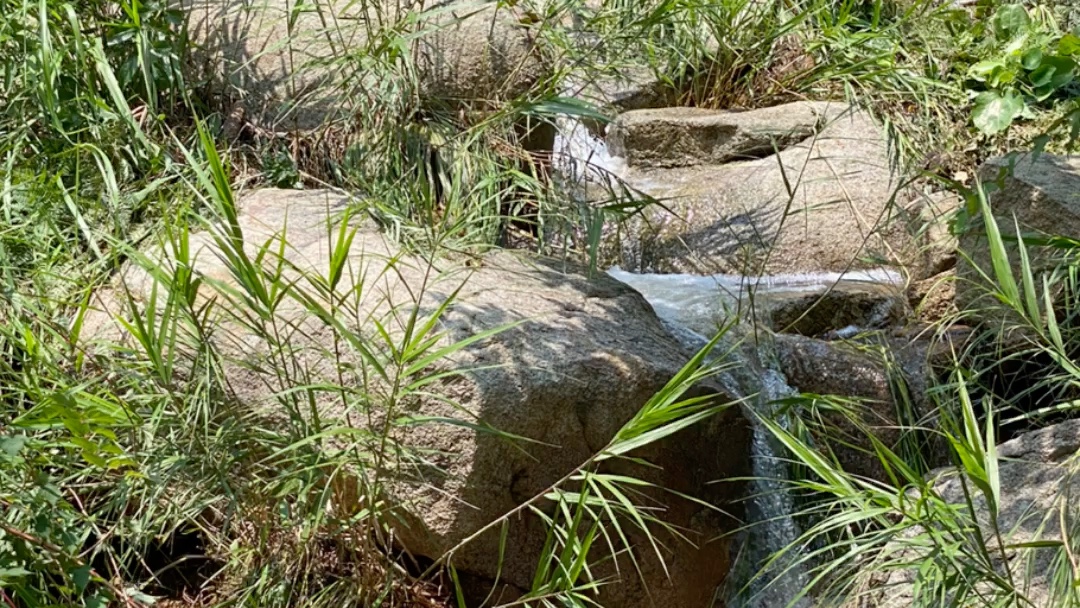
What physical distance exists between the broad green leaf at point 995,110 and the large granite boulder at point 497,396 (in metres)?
2.45

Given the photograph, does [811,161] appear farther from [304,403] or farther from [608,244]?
[304,403]

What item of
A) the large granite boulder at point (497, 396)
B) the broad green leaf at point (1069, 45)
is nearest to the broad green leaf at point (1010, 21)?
the broad green leaf at point (1069, 45)

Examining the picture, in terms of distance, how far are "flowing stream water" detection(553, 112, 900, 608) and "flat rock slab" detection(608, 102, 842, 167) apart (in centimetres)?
78

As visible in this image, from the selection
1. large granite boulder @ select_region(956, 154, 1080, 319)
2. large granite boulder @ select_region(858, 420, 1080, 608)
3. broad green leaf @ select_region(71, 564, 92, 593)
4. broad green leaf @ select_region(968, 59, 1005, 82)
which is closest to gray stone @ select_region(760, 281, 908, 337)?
large granite boulder @ select_region(956, 154, 1080, 319)

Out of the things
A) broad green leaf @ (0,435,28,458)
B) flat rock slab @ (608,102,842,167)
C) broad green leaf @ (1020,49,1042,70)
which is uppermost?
broad green leaf @ (1020,49,1042,70)

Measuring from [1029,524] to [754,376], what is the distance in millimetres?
1079

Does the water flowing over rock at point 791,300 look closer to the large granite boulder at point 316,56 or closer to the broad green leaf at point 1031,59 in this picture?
the large granite boulder at point 316,56

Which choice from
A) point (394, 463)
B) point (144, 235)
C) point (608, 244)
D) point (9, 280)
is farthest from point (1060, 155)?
point (9, 280)

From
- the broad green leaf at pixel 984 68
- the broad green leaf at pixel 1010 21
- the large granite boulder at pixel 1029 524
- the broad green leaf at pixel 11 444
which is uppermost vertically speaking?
the broad green leaf at pixel 1010 21

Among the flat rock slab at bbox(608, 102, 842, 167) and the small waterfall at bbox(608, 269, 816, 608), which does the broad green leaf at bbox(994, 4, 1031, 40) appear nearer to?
the flat rock slab at bbox(608, 102, 842, 167)

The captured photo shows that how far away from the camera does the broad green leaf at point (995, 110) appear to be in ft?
17.5

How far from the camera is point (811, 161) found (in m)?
5.29

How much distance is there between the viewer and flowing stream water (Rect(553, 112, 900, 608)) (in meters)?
3.45

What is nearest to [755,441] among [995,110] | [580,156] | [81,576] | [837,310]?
[837,310]
